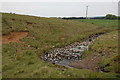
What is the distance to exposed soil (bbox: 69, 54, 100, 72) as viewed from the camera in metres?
13.6

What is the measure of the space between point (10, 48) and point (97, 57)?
8.25 m

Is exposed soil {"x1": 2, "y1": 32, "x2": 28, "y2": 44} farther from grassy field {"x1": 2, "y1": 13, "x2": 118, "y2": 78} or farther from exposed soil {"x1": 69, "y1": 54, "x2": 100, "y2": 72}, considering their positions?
exposed soil {"x1": 69, "y1": 54, "x2": 100, "y2": 72}

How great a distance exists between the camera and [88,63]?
47.6ft

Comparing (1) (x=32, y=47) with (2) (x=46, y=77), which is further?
(1) (x=32, y=47)

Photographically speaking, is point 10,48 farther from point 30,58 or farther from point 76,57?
point 76,57

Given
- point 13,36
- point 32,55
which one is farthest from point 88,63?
point 13,36

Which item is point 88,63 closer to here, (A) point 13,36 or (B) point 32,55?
(B) point 32,55

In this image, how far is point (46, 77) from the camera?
10969 mm

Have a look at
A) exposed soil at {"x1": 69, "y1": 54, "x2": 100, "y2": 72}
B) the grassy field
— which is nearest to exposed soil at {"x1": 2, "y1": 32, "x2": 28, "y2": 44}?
the grassy field

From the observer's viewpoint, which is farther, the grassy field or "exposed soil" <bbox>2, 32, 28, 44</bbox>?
"exposed soil" <bbox>2, 32, 28, 44</bbox>

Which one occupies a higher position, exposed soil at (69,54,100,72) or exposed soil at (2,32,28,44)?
exposed soil at (2,32,28,44)

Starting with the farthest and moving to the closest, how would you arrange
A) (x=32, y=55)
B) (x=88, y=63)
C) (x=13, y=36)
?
(x=13, y=36) < (x=32, y=55) < (x=88, y=63)

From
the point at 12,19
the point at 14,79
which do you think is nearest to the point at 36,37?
the point at 12,19

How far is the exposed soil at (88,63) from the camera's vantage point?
1365 cm
